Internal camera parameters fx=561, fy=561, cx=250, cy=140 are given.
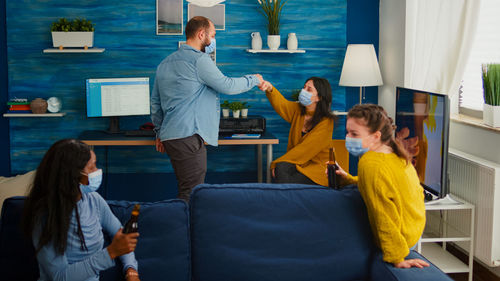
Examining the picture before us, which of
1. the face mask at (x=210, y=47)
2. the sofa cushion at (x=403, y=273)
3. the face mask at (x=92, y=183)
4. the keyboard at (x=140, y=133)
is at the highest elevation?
the face mask at (x=210, y=47)

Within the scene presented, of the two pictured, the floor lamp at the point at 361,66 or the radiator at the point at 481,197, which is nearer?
the radiator at the point at 481,197

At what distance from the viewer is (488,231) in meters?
3.36

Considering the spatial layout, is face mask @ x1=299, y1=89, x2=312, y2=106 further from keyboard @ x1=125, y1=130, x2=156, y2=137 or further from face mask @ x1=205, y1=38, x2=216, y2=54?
keyboard @ x1=125, y1=130, x2=156, y2=137

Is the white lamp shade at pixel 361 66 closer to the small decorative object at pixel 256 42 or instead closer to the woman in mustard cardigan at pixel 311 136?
the small decorative object at pixel 256 42

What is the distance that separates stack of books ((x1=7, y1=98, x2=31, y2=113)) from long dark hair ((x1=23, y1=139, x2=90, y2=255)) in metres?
3.12

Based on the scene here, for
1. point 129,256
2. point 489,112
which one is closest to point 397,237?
point 129,256

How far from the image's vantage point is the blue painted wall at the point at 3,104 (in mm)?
5000

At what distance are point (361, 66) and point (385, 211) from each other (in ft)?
8.96

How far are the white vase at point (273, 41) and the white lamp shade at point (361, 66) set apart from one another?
2.05ft

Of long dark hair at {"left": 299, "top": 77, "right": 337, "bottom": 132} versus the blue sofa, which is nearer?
the blue sofa

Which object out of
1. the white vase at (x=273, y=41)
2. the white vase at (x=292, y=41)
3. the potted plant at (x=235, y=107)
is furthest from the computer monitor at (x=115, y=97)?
the white vase at (x=292, y=41)

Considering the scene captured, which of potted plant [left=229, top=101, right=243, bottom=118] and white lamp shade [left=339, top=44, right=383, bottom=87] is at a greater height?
white lamp shade [left=339, top=44, right=383, bottom=87]

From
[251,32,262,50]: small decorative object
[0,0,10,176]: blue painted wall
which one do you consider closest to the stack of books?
[0,0,10,176]: blue painted wall

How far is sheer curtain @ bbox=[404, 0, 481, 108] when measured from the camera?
3834 mm
